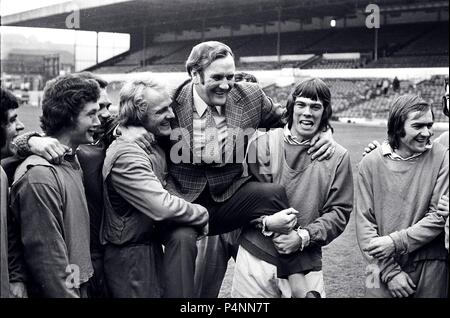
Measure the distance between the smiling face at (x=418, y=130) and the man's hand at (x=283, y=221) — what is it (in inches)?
29.2

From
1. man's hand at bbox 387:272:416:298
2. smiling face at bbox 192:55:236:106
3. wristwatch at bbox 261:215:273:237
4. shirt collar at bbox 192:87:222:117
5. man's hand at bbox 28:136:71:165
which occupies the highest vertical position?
smiling face at bbox 192:55:236:106

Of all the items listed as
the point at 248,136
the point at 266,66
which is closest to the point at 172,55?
the point at 266,66

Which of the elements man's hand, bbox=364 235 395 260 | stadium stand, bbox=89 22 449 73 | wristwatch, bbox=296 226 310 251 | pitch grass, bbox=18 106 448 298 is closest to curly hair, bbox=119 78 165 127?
wristwatch, bbox=296 226 310 251

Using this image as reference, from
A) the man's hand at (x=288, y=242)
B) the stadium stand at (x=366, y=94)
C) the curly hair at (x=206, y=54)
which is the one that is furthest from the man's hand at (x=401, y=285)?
the stadium stand at (x=366, y=94)

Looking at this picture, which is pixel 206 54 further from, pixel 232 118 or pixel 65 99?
pixel 65 99

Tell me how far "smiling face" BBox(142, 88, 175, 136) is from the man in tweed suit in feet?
0.60

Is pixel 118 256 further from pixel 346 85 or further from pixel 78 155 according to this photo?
pixel 346 85

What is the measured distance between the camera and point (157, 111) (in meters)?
3.01

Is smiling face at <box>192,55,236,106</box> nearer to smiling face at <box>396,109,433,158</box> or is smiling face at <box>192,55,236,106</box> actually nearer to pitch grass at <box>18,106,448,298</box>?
smiling face at <box>396,109,433,158</box>

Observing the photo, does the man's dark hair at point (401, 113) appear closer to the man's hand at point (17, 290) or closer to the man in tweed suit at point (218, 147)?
the man in tweed suit at point (218, 147)

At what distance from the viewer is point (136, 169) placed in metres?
2.82

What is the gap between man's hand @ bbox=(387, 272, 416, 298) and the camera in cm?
298

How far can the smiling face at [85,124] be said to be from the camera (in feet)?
9.25

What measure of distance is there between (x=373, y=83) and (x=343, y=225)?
88.3ft
